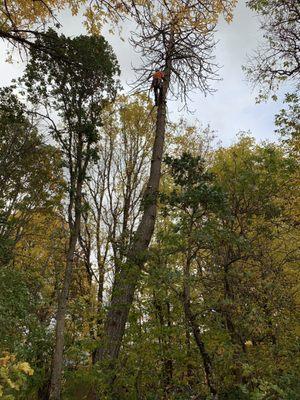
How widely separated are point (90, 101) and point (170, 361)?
22.7 ft

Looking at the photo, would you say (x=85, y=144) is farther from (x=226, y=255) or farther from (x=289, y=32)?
(x=289, y=32)

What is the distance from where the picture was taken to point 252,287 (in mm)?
7504

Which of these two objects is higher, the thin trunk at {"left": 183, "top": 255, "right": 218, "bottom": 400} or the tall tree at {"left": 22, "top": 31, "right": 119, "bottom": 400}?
the tall tree at {"left": 22, "top": 31, "right": 119, "bottom": 400}

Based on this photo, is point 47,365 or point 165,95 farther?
point 47,365

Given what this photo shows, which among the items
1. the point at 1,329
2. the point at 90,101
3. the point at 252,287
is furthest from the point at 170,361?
the point at 90,101

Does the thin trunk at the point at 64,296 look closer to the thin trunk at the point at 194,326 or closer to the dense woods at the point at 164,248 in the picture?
the dense woods at the point at 164,248

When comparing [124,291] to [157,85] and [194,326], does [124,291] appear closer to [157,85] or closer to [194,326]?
[194,326]

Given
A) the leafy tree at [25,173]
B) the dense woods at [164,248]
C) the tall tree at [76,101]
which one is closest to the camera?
the dense woods at [164,248]

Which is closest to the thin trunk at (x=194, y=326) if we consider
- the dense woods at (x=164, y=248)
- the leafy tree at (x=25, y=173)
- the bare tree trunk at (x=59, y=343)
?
the dense woods at (x=164, y=248)

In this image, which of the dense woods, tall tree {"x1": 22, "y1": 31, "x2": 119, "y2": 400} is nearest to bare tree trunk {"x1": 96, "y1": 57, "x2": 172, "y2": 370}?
the dense woods

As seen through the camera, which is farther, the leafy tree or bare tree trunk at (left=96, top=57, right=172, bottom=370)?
the leafy tree

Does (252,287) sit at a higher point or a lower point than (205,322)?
higher

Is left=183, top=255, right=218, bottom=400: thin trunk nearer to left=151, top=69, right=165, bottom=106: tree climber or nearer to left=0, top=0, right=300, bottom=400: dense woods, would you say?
left=0, top=0, right=300, bottom=400: dense woods

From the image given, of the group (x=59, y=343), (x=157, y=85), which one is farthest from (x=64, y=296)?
(x=157, y=85)
